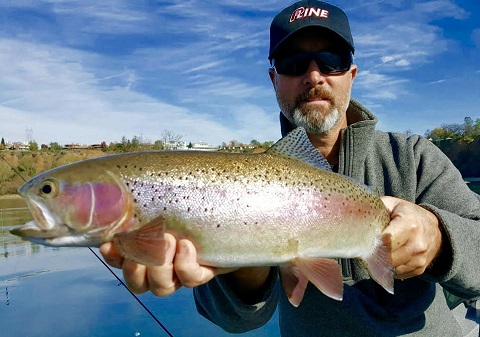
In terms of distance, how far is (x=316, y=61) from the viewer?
319cm

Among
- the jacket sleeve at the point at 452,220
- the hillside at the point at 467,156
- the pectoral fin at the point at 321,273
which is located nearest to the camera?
the pectoral fin at the point at 321,273

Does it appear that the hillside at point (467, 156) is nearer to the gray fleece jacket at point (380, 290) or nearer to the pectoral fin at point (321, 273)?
the gray fleece jacket at point (380, 290)

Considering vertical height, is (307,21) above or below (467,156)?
above

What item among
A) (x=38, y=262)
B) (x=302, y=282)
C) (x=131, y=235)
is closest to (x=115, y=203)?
(x=131, y=235)

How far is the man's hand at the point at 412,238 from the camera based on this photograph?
2.19 metres

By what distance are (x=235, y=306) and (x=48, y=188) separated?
1.44 meters

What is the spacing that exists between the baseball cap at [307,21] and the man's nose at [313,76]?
→ 28 centimetres

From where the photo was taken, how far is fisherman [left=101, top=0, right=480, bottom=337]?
7.62ft

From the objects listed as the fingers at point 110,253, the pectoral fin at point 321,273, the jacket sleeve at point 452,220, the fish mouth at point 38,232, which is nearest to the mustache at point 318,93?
the jacket sleeve at point 452,220

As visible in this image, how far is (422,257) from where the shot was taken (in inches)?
87.2

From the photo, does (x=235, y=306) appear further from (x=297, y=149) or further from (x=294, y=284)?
(x=297, y=149)

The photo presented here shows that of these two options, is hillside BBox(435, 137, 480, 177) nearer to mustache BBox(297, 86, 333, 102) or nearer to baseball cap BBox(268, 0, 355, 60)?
baseball cap BBox(268, 0, 355, 60)

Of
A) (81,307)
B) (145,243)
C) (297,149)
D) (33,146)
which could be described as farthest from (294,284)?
(33,146)

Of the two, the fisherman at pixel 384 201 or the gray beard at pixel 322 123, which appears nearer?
the fisherman at pixel 384 201
